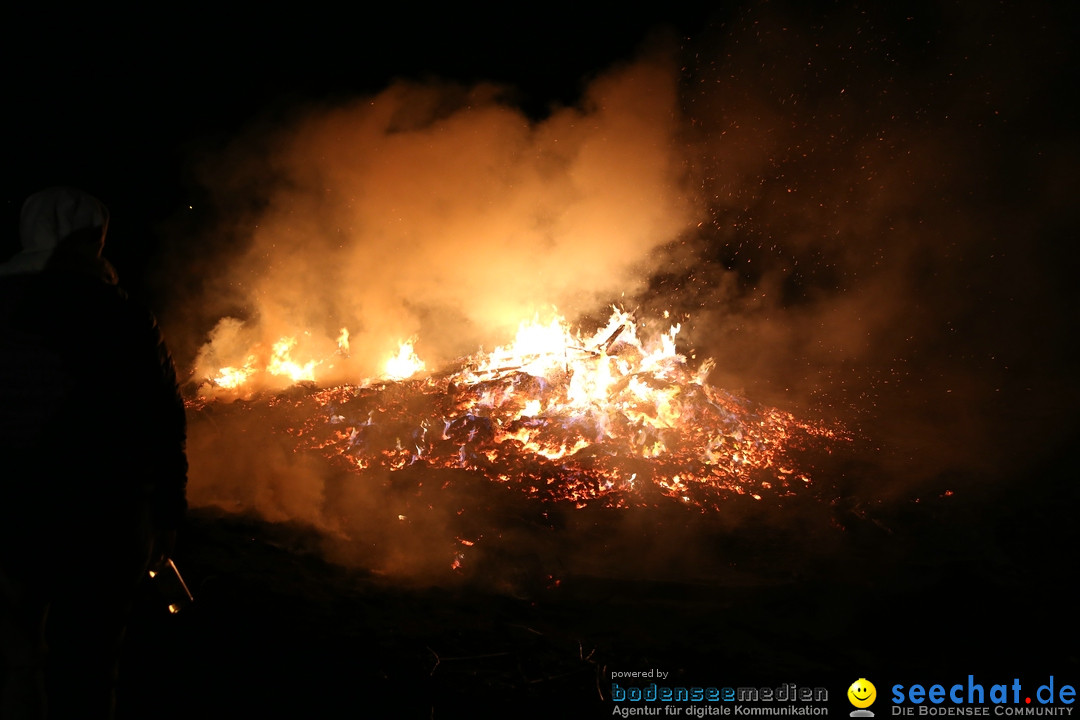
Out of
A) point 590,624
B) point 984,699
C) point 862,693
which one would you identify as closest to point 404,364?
point 590,624

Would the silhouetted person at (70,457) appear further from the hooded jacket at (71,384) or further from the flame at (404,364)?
the flame at (404,364)

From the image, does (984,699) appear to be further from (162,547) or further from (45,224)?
(45,224)

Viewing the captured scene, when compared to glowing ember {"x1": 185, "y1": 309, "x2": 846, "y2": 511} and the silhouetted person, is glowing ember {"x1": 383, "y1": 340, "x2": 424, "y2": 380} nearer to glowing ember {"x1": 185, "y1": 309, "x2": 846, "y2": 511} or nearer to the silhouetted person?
glowing ember {"x1": 185, "y1": 309, "x2": 846, "y2": 511}

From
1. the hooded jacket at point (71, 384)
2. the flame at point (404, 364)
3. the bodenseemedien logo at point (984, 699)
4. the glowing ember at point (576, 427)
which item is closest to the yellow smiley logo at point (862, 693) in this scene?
the bodenseemedien logo at point (984, 699)

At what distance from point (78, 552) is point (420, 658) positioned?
2334 millimetres

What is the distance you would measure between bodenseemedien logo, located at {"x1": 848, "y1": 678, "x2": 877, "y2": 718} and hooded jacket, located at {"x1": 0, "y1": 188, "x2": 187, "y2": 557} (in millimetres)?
4359

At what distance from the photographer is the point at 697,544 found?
5.71m

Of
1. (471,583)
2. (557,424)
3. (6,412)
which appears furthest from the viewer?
(557,424)

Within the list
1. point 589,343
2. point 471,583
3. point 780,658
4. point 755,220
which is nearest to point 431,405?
point 589,343

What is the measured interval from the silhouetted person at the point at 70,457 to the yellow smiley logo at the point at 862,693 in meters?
4.26

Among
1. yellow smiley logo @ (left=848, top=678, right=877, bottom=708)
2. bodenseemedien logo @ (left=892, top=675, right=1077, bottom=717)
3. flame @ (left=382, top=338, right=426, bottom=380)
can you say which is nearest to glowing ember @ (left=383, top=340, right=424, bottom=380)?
flame @ (left=382, top=338, right=426, bottom=380)

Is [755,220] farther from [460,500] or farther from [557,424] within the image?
[460,500]

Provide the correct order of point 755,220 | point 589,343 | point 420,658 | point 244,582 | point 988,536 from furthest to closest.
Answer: point 755,220 < point 589,343 < point 988,536 < point 244,582 < point 420,658

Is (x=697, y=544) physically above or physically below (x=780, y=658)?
above
